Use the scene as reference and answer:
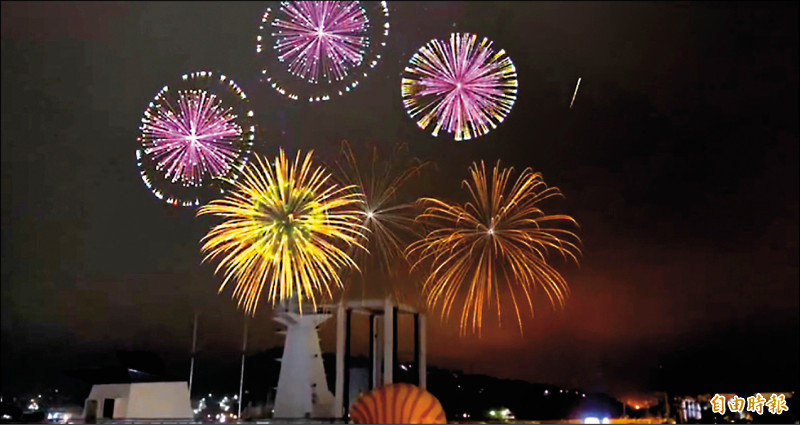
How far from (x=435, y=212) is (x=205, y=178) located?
241 inches

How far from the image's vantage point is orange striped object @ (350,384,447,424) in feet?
34.8

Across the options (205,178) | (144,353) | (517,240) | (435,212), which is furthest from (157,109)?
(144,353)

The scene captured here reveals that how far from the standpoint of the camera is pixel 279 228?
15.3 m

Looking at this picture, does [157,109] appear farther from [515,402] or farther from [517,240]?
[515,402]

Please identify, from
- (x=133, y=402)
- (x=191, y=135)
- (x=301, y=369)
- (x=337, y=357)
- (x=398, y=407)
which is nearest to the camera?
(x=398, y=407)

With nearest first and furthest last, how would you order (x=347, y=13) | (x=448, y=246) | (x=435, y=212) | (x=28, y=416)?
(x=347, y=13)
(x=448, y=246)
(x=435, y=212)
(x=28, y=416)

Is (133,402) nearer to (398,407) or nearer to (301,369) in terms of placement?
(301,369)

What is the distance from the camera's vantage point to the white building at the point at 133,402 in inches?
840

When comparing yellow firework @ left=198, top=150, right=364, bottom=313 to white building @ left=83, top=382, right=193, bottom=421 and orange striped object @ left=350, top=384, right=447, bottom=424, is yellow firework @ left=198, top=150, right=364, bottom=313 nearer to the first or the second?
orange striped object @ left=350, top=384, right=447, bottom=424

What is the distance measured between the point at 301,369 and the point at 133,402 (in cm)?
668

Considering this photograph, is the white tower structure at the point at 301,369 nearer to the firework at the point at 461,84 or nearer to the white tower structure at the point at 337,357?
the white tower structure at the point at 337,357

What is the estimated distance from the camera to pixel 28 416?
75.3 ft

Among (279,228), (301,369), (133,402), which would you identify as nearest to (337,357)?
(301,369)

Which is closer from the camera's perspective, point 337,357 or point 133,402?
point 133,402
